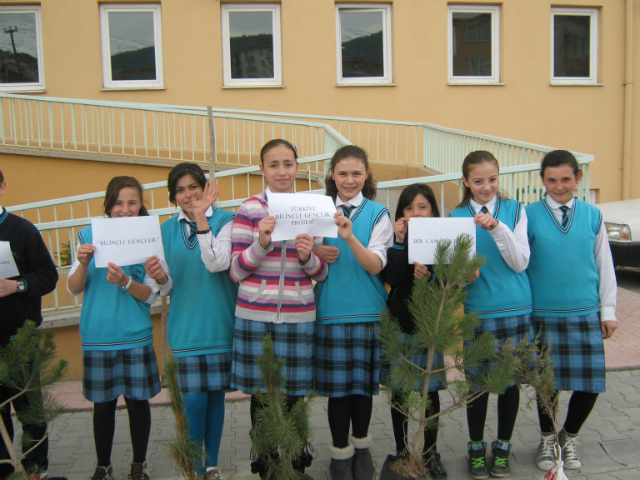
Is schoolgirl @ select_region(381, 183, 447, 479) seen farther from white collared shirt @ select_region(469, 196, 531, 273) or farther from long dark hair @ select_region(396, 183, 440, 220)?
white collared shirt @ select_region(469, 196, 531, 273)

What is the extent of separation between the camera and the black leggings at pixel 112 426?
9.58 ft

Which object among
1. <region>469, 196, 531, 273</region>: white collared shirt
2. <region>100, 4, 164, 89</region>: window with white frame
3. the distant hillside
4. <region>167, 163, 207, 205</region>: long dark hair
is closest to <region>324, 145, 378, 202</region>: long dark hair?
<region>469, 196, 531, 273</region>: white collared shirt

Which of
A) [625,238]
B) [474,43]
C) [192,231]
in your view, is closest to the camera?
[192,231]

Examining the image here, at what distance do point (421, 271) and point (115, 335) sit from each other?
1575mm

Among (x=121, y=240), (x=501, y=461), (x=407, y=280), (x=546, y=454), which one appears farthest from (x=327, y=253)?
(x=546, y=454)

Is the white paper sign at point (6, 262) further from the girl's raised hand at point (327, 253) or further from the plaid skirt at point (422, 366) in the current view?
the plaid skirt at point (422, 366)

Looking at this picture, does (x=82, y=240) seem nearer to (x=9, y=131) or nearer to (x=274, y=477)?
(x=274, y=477)

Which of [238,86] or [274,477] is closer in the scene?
[274,477]

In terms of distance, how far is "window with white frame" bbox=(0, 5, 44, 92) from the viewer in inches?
401

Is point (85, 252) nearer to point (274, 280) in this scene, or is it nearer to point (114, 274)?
point (114, 274)

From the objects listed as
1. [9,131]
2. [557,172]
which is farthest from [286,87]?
[557,172]

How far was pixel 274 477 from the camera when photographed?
2561 mm

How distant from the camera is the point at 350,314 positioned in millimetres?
2787

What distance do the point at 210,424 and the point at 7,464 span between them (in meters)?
1.09
